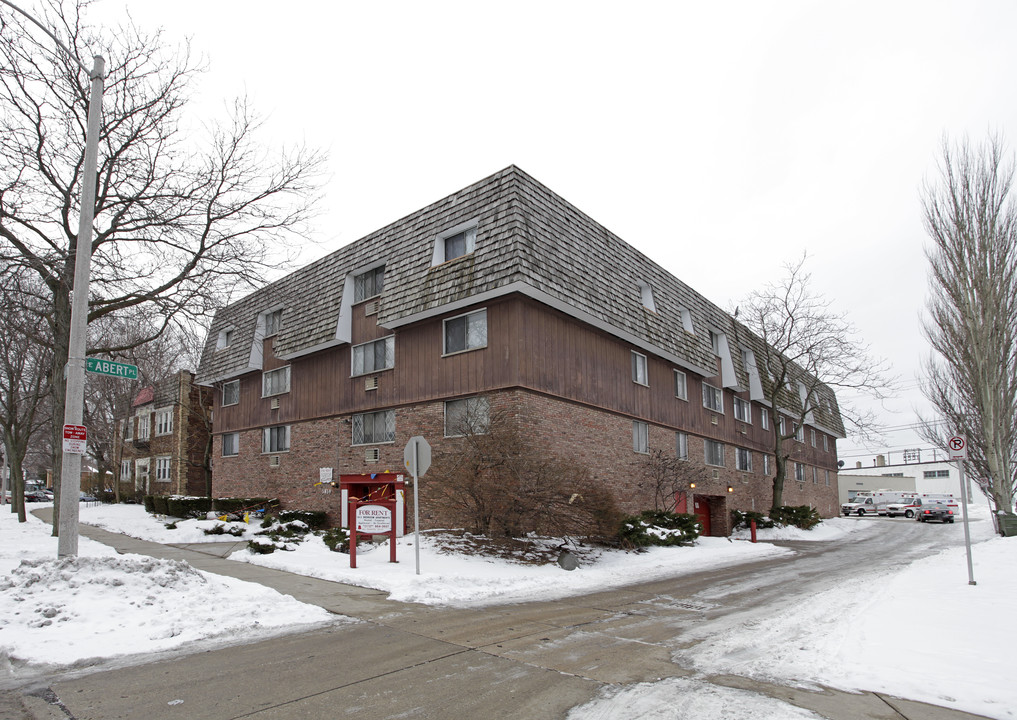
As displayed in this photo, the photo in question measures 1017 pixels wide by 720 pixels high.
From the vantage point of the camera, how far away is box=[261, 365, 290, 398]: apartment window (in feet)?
78.1

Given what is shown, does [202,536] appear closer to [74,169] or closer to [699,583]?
[74,169]

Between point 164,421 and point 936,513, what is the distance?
1854 inches

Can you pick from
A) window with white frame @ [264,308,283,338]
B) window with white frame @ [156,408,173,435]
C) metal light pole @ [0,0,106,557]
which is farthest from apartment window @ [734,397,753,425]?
window with white frame @ [156,408,173,435]

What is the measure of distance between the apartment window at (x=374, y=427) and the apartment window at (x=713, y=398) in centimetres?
1341

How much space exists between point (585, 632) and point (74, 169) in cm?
1557

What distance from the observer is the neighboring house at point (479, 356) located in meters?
16.5

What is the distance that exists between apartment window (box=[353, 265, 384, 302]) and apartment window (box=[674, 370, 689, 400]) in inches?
452

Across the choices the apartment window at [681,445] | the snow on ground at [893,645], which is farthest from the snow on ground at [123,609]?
the apartment window at [681,445]

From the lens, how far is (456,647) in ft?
23.0

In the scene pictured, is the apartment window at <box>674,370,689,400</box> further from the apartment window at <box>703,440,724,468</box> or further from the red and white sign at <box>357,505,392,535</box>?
the red and white sign at <box>357,505,392,535</box>

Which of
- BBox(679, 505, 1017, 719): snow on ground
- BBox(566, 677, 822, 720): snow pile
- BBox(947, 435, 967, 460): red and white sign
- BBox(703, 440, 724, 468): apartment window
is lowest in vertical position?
A: BBox(679, 505, 1017, 719): snow on ground

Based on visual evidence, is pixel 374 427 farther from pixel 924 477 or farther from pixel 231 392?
pixel 924 477

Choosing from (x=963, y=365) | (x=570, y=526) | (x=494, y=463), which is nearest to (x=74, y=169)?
(x=494, y=463)

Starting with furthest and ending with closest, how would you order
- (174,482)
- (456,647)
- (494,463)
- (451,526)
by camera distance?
(174,482)
(451,526)
(494,463)
(456,647)
